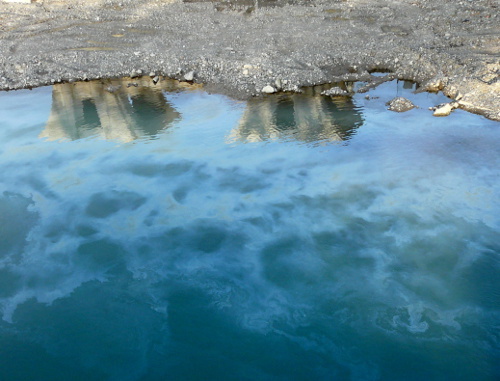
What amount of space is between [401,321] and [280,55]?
609 centimetres

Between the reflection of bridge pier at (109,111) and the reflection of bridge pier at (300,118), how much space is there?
133cm

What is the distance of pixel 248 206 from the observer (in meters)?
5.51

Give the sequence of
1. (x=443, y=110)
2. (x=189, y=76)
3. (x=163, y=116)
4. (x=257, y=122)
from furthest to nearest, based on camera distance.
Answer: (x=189, y=76) → (x=163, y=116) → (x=257, y=122) → (x=443, y=110)

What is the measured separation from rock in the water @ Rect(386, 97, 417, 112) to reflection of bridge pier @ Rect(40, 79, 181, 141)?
3552 mm

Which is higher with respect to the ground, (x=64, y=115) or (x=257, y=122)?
(x=64, y=115)

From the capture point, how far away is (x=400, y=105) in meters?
7.33

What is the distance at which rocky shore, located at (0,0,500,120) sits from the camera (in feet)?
26.5

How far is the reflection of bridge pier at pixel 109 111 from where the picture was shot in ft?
23.7

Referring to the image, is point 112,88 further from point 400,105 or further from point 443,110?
point 443,110

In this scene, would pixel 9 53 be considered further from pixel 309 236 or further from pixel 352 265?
pixel 352 265

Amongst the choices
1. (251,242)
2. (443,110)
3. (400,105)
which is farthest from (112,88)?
(443,110)

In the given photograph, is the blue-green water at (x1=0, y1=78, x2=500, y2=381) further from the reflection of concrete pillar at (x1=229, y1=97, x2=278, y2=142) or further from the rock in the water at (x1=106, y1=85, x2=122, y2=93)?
the rock in the water at (x1=106, y1=85, x2=122, y2=93)

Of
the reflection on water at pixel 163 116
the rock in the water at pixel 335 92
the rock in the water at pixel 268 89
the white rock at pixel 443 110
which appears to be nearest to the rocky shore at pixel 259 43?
the rock in the water at pixel 268 89

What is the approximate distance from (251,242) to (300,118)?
3.01 m
